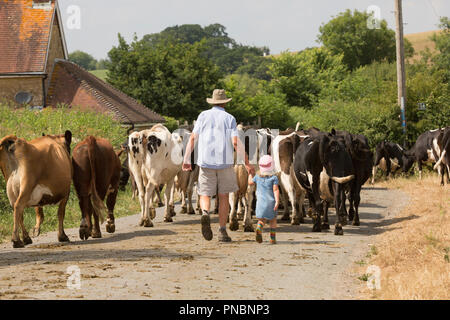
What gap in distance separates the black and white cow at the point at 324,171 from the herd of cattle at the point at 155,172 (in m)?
0.02

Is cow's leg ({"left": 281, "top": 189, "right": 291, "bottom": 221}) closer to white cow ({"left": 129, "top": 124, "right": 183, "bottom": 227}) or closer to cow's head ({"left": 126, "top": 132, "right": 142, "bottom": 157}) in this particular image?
white cow ({"left": 129, "top": 124, "right": 183, "bottom": 227})

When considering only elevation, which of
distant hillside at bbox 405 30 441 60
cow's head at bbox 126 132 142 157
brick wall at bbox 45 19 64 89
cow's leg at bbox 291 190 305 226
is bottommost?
cow's leg at bbox 291 190 305 226

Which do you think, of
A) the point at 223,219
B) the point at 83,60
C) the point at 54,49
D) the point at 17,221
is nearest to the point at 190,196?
the point at 223,219

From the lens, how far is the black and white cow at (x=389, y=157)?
27938 mm

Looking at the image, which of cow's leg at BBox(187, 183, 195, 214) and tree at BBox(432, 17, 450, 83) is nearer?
cow's leg at BBox(187, 183, 195, 214)

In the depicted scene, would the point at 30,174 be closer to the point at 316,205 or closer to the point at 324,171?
the point at 316,205

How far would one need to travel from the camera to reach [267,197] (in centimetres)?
1216

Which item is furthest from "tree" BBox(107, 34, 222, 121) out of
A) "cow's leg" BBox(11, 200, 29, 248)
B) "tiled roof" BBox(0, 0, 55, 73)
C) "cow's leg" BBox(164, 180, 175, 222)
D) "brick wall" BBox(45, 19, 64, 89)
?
"cow's leg" BBox(11, 200, 29, 248)

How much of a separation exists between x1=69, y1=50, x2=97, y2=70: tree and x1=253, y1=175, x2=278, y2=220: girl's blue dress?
539 ft

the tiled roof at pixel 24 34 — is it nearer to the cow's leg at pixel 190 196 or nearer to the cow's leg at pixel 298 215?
the cow's leg at pixel 190 196

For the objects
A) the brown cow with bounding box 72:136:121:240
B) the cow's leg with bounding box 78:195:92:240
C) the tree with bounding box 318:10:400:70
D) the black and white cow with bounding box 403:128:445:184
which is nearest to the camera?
the cow's leg with bounding box 78:195:92:240

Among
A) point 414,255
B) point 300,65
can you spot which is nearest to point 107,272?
point 414,255

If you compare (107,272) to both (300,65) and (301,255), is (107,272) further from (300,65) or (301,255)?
(300,65)

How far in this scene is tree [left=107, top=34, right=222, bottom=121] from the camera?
54344 millimetres
